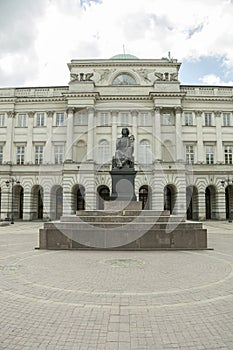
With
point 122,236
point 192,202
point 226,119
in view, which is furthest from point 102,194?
point 122,236

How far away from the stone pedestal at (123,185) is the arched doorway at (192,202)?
91.8 feet

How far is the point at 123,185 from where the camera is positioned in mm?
16453

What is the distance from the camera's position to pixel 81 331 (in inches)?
175

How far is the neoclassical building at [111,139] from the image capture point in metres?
41.1

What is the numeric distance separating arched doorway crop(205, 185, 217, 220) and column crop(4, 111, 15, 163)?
3144cm

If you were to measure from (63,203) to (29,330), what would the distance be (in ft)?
121

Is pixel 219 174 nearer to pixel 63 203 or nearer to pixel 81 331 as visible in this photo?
pixel 63 203

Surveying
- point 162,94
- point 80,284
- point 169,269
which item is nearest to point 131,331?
point 80,284

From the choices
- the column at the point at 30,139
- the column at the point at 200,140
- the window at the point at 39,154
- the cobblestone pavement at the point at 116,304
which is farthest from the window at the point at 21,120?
the cobblestone pavement at the point at 116,304

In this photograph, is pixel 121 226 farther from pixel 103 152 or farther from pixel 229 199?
pixel 229 199

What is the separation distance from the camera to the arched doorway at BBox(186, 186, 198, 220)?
42844 millimetres

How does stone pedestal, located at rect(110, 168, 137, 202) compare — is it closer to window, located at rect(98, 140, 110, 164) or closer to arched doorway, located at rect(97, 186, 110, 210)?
window, located at rect(98, 140, 110, 164)

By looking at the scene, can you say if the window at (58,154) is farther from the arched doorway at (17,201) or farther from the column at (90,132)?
the arched doorway at (17,201)

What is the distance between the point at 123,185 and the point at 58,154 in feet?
95.5
